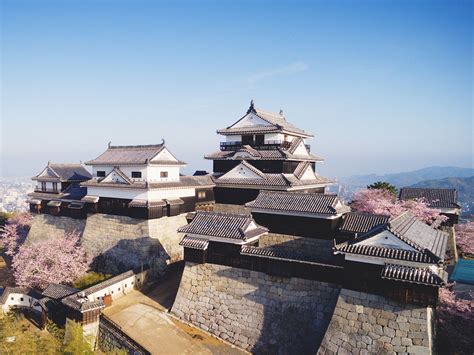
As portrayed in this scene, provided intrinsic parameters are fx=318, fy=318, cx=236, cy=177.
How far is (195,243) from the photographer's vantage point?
1692 cm

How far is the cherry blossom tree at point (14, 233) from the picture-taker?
1260 inches

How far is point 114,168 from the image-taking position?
24266 millimetres

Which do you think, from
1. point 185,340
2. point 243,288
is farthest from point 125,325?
point 243,288

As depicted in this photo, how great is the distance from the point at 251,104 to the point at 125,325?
66.0 ft

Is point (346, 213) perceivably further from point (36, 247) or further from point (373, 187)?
point (36, 247)

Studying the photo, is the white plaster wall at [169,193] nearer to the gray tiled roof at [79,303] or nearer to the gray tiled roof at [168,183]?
the gray tiled roof at [168,183]

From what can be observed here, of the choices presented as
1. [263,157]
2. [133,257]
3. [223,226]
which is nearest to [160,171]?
[133,257]

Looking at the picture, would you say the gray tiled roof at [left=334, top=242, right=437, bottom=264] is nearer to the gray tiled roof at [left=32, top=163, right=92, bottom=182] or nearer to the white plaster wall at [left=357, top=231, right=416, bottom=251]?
the white plaster wall at [left=357, top=231, right=416, bottom=251]

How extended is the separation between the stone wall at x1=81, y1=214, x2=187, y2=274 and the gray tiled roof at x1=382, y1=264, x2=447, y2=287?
15230 mm

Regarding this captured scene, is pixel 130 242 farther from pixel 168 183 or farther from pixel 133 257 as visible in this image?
pixel 168 183

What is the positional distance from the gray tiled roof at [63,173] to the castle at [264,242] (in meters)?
0.13

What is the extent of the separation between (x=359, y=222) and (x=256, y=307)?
25.3 feet

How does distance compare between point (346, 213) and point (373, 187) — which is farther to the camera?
point (373, 187)

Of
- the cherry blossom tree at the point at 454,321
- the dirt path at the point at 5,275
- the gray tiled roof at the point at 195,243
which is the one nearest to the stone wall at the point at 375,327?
the cherry blossom tree at the point at 454,321
